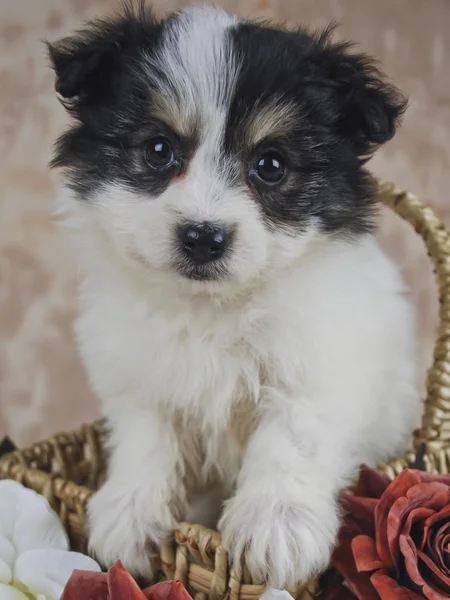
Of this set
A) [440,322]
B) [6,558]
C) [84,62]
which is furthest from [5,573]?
[440,322]

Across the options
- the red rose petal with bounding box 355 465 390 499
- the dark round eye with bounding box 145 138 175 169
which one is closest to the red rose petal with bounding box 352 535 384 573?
the red rose petal with bounding box 355 465 390 499

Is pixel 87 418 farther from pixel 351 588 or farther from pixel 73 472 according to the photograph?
pixel 351 588

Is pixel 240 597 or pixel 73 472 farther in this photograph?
pixel 73 472

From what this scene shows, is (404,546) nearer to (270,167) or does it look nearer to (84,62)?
(270,167)

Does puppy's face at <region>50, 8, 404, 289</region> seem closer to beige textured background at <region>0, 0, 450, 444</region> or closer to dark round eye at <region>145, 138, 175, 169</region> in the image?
dark round eye at <region>145, 138, 175, 169</region>

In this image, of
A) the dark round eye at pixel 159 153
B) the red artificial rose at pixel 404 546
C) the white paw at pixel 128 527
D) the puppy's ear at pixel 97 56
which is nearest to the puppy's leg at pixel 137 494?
the white paw at pixel 128 527

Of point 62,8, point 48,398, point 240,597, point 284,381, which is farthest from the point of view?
point 48,398

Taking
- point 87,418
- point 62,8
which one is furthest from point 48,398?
point 62,8
